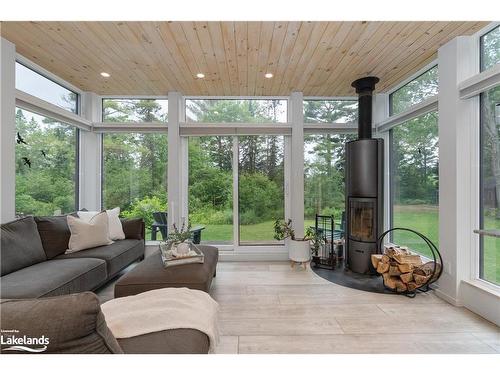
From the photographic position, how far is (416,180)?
361 centimetres

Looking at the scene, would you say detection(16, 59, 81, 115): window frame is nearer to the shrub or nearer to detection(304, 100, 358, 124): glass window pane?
the shrub

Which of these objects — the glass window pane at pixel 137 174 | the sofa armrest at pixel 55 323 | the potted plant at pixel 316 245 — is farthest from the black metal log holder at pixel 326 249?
the sofa armrest at pixel 55 323

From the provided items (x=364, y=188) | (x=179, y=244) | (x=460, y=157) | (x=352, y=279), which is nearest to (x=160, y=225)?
(x=179, y=244)

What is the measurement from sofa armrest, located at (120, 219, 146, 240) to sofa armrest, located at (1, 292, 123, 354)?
328cm

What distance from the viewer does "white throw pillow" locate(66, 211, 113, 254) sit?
304 cm

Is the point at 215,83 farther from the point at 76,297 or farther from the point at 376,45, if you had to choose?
the point at 76,297

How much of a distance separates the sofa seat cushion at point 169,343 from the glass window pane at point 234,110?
3634mm

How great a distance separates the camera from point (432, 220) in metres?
3.32

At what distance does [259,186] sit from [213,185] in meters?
0.79

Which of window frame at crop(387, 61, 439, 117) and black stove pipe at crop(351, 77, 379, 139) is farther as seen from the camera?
black stove pipe at crop(351, 77, 379, 139)

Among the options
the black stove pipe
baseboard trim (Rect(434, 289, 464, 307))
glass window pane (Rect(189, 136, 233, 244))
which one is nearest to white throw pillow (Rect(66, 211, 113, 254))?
glass window pane (Rect(189, 136, 233, 244))

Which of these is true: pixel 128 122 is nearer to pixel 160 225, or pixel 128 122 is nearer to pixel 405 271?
pixel 160 225
